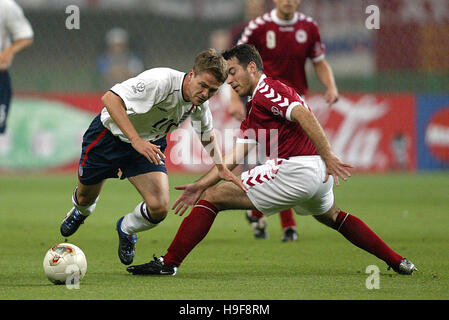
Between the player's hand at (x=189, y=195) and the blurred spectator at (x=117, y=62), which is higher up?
the blurred spectator at (x=117, y=62)

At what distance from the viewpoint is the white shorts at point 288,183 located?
5508mm

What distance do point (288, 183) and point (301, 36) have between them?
10.1ft

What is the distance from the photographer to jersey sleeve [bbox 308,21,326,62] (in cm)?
827

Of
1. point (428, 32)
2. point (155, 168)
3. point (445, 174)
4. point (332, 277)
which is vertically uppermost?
point (428, 32)

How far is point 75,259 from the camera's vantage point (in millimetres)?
5254

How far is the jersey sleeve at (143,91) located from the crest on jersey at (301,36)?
2757mm

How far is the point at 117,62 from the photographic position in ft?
60.4

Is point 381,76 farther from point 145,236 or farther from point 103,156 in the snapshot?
point 103,156

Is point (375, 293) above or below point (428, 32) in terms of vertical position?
below

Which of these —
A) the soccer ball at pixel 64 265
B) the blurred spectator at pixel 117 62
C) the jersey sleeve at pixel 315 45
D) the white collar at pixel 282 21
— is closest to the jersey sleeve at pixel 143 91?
the soccer ball at pixel 64 265

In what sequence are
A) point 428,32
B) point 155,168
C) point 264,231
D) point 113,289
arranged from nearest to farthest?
point 113,289 < point 155,168 < point 264,231 < point 428,32

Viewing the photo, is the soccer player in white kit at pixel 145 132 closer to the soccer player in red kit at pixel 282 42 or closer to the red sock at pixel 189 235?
the red sock at pixel 189 235

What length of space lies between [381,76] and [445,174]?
256 centimetres
